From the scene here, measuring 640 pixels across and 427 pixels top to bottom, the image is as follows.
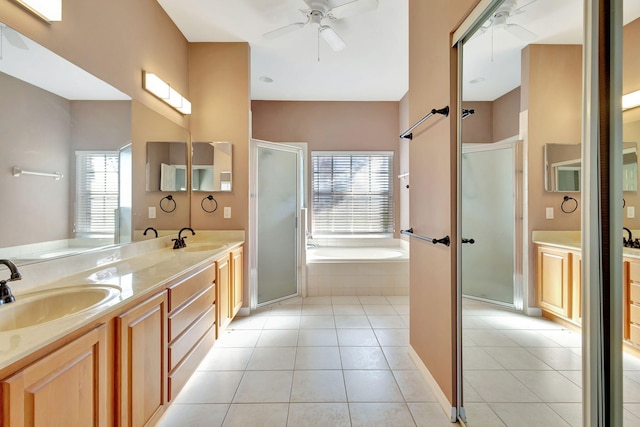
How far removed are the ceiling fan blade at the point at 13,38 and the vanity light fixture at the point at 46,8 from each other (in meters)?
0.16

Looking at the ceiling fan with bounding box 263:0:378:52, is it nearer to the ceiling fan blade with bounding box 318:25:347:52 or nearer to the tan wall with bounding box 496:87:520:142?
the ceiling fan blade with bounding box 318:25:347:52

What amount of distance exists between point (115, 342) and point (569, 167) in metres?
1.69

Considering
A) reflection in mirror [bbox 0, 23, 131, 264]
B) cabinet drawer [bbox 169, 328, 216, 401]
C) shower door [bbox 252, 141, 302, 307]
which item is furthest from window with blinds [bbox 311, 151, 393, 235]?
reflection in mirror [bbox 0, 23, 131, 264]

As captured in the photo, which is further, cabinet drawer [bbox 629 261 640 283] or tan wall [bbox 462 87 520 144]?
tan wall [bbox 462 87 520 144]

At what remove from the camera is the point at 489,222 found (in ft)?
4.27

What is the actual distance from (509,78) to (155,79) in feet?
8.20

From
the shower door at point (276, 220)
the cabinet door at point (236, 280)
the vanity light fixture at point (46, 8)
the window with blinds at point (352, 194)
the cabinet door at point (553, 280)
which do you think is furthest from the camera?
the window with blinds at point (352, 194)

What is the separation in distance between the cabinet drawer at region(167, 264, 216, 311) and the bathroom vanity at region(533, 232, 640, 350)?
1.68 metres

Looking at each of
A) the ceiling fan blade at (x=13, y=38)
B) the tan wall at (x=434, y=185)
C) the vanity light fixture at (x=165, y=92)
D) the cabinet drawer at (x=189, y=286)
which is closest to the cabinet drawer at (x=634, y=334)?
the tan wall at (x=434, y=185)

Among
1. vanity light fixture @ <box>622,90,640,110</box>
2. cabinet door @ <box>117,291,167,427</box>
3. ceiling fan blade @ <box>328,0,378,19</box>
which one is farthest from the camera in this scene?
ceiling fan blade @ <box>328,0,378,19</box>

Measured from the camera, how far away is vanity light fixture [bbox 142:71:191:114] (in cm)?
225

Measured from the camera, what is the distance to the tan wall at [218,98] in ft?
9.58

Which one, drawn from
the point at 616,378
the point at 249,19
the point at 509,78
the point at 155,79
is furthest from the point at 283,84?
the point at 616,378

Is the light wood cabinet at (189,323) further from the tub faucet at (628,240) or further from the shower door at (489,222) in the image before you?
the tub faucet at (628,240)
